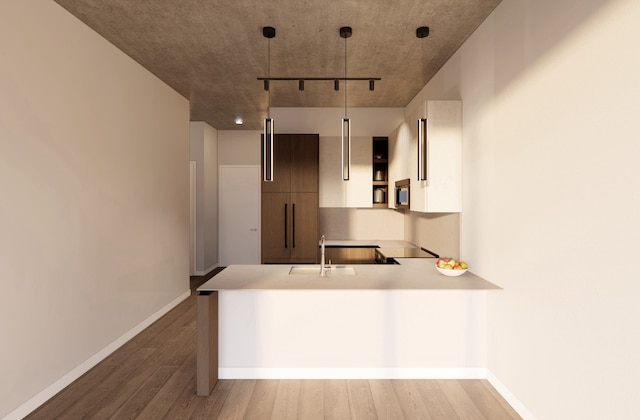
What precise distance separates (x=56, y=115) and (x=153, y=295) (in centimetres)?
230

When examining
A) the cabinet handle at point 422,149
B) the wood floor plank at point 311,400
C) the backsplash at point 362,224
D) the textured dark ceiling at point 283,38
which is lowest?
the wood floor plank at point 311,400

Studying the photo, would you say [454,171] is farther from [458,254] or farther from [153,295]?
[153,295]

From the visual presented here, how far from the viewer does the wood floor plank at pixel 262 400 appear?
2385mm

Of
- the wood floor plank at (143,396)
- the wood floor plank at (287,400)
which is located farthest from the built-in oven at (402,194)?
the wood floor plank at (143,396)

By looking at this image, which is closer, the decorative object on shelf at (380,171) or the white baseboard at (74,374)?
the white baseboard at (74,374)

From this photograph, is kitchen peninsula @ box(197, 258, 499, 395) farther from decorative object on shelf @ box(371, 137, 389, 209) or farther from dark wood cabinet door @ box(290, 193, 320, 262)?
decorative object on shelf @ box(371, 137, 389, 209)

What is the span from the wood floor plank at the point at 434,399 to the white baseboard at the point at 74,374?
276 centimetres

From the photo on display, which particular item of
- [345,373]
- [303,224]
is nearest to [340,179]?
[303,224]

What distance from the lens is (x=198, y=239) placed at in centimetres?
670

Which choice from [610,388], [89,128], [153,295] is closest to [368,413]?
[610,388]

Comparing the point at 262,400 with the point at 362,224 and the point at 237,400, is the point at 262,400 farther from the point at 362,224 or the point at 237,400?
the point at 362,224

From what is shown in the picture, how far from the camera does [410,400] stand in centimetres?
255

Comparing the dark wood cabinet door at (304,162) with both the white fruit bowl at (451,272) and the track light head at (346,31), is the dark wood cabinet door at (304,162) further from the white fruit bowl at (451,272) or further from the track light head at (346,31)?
the white fruit bowl at (451,272)

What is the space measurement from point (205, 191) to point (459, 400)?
5.50 meters
